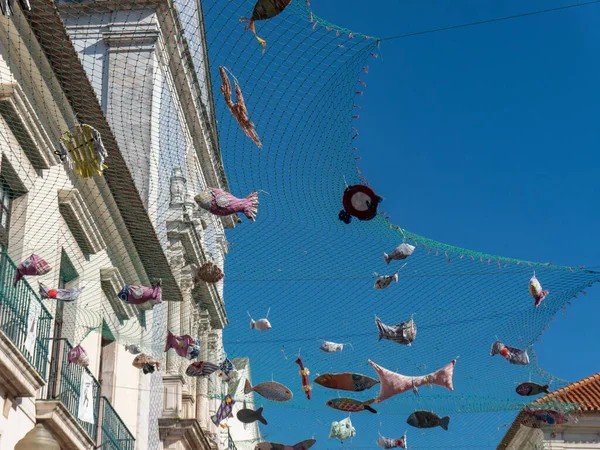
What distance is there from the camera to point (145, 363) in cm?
1595

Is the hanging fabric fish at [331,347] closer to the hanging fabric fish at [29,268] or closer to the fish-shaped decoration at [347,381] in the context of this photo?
the fish-shaped decoration at [347,381]

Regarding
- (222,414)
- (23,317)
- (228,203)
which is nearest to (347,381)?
(228,203)

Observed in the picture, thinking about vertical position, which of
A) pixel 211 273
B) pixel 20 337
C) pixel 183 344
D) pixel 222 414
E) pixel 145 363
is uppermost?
pixel 222 414

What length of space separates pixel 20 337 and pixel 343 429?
9.83m

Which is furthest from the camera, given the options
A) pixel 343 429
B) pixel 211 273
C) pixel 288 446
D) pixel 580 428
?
pixel 580 428

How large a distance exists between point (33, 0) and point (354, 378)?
22.1ft

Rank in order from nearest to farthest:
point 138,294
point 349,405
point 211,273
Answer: point 138,294
point 211,273
point 349,405

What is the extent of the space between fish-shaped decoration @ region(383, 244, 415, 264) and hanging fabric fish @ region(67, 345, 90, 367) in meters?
3.79

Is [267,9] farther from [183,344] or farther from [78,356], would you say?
[183,344]

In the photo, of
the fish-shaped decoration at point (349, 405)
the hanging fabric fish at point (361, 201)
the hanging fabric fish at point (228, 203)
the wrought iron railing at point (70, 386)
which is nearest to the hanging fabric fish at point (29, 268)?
the wrought iron railing at point (70, 386)

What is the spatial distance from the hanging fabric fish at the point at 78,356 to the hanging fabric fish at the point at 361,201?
355cm

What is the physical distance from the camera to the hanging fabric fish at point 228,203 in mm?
12097

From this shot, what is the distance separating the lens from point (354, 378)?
49.7 ft

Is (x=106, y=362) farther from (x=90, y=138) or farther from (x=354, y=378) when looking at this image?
(x=90, y=138)
